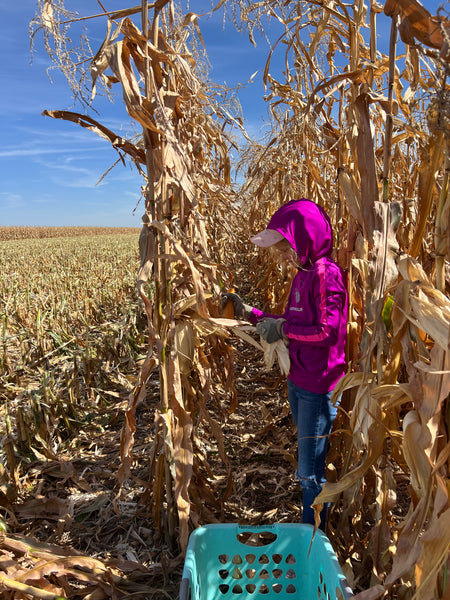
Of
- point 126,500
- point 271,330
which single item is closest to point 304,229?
point 271,330

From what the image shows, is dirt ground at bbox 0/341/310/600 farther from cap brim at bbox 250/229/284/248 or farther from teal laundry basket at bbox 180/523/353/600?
cap brim at bbox 250/229/284/248

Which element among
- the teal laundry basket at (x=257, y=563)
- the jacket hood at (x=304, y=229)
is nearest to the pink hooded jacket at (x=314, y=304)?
the jacket hood at (x=304, y=229)

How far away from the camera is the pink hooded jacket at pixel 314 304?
1.83 meters

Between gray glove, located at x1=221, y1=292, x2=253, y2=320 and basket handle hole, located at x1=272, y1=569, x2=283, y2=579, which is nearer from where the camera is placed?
basket handle hole, located at x1=272, y1=569, x2=283, y2=579

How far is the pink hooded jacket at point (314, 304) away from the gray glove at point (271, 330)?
57mm

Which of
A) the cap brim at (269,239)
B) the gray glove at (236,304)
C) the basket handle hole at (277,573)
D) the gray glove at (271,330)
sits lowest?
the basket handle hole at (277,573)

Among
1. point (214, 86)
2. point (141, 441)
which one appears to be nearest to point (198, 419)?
point (141, 441)

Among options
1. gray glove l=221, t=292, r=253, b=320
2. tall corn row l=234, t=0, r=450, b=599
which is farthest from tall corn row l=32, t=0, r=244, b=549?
tall corn row l=234, t=0, r=450, b=599

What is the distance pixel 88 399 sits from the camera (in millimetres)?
3555

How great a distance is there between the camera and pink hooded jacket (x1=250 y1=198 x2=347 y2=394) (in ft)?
6.00

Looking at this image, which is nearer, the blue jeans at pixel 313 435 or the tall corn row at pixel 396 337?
the tall corn row at pixel 396 337

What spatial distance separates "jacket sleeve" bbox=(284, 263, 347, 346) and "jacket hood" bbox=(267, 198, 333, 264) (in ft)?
0.27

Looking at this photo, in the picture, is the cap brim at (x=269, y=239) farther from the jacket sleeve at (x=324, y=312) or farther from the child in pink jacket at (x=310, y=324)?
the jacket sleeve at (x=324, y=312)

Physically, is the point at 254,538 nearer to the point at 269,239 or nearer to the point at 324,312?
the point at 324,312
